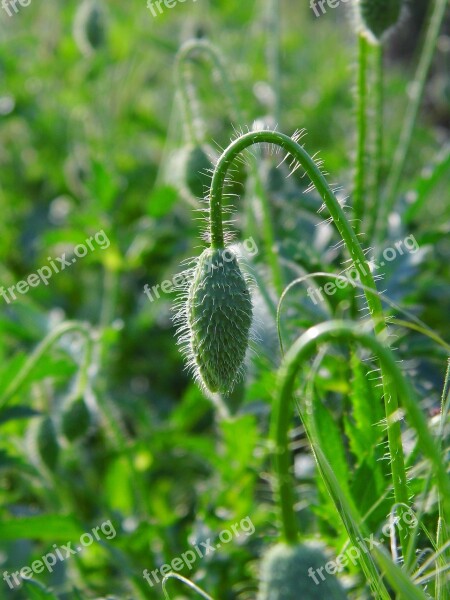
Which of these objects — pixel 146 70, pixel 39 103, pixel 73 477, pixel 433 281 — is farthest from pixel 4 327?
pixel 146 70

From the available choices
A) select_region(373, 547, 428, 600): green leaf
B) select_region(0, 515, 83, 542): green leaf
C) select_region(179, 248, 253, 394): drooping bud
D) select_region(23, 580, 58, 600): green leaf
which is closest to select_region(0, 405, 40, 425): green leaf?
select_region(0, 515, 83, 542): green leaf

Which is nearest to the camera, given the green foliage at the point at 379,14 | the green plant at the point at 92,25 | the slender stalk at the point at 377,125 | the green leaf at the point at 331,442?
the green leaf at the point at 331,442

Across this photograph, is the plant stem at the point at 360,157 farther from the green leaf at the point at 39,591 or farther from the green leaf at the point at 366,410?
the green leaf at the point at 39,591

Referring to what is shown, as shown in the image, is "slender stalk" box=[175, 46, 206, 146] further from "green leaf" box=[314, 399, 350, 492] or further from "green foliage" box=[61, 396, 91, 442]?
"green leaf" box=[314, 399, 350, 492]

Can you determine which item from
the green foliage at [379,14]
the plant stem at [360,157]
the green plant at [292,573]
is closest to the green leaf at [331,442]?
the green plant at [292,573]

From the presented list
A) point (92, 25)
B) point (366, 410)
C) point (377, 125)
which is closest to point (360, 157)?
point (377, 125)

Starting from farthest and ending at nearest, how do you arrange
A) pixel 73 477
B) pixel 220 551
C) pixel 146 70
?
pixel 146 70 < pixel 73 477 < pixel 220 551

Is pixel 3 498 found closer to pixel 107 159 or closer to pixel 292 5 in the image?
pixel 107 159

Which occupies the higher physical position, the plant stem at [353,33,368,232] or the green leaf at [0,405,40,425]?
the plant stem at [353,33,368,232]
